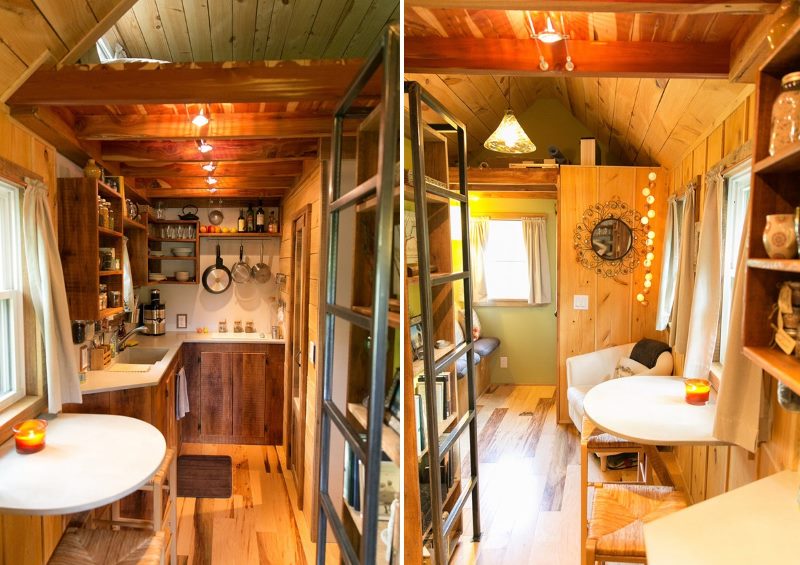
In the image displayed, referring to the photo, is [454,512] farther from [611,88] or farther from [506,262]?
[506,262]

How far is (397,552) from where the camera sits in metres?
0.41

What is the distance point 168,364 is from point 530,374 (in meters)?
2.35

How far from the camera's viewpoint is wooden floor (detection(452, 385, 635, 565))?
5.64 feet

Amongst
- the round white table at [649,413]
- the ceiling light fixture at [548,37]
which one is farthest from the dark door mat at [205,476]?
the ceiling light fixture at [548,37]

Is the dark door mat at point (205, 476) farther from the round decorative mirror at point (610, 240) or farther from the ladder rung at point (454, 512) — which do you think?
the round decorative mirror at point (610, 240)

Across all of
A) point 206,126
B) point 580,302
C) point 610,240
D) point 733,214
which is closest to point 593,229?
point 610,240

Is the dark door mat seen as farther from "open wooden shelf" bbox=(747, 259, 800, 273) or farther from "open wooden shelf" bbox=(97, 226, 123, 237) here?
"open wooden shelf" bbox=(747, 259, 800, 273)

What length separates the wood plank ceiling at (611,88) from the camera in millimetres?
1319

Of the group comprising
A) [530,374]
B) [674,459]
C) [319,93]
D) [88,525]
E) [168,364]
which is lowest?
[674,459]

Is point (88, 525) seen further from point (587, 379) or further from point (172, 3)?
point (587, 379)

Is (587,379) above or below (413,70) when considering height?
below

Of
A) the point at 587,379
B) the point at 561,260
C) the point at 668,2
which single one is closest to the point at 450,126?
the point at 668,2

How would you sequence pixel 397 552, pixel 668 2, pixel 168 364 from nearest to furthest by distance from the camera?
1. pixel 397 552
2. pixel 168 364
3. pixel 668 2

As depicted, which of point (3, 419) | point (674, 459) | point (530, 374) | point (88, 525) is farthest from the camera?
point (530, 374)
